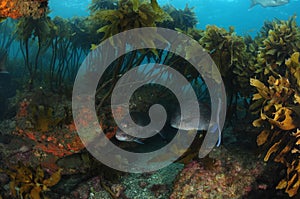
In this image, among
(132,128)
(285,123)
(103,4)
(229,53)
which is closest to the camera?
(285,123)

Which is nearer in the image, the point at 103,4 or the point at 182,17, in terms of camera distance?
the point at 182,17

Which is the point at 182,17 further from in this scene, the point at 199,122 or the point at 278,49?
the point at 199,122

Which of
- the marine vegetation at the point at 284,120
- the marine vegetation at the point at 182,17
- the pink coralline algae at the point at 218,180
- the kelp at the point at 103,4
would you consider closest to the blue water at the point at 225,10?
the kelp at the point at 103,4

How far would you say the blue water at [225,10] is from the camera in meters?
33.0

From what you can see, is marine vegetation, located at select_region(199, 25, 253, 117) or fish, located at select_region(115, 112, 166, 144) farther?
marine vegetation, located at select_region(199, 25, 253, 117)

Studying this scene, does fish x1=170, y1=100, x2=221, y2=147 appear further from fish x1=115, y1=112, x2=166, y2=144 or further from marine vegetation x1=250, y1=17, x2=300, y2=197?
marine vegetation x1=250, y1=17, x2=300, y2=197

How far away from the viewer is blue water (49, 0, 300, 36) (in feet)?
108

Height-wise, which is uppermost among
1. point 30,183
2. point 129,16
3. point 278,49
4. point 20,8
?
point 278,49

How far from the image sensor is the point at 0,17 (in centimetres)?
271

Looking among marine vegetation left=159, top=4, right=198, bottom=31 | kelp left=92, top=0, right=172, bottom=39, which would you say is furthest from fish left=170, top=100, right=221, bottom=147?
marine vegetation left=159, top=4, right=198, bottom=31

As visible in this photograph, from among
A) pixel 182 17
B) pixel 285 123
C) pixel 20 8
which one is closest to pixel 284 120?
pixel 285 123

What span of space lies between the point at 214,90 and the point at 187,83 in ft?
2.97

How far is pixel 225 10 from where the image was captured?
36.2 metres

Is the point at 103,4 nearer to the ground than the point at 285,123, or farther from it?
farther from it
